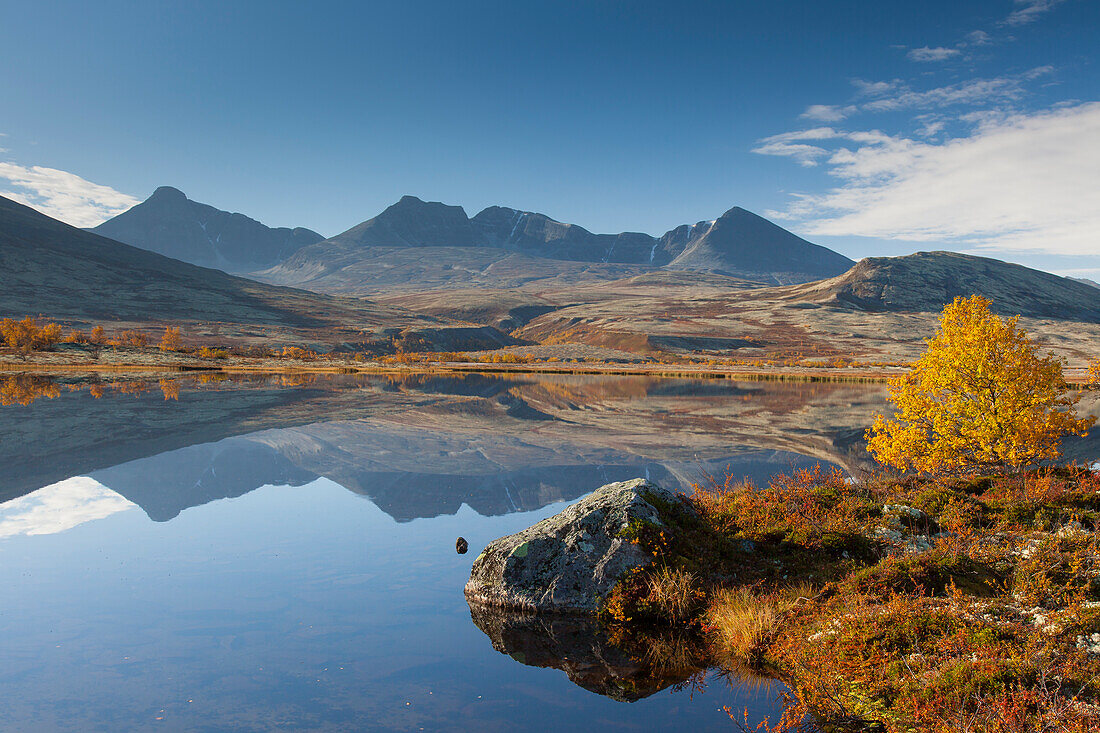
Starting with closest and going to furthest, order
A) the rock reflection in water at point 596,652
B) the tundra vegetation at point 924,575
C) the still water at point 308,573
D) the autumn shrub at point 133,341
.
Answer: the tundra vegetation at point 924,575 → the still water at point 308,573 → the rock reflection in water at point 596,652 → the autumn shrub at point 133,341

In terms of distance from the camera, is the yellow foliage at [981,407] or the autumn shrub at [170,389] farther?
the autumn shrub at [170,389]

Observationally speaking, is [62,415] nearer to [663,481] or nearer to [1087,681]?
[663,481]

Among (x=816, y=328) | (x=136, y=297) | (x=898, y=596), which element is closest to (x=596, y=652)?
(x=898, y=596)

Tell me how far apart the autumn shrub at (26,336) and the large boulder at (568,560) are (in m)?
91.8

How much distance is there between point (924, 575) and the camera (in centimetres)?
920

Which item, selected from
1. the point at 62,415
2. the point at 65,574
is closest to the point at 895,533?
the point at 65,574

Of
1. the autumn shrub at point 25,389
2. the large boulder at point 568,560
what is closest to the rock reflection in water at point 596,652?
the large boulder at point 568,560

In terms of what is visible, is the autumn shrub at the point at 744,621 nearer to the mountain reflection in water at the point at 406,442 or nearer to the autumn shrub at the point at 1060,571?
the autumn shrub at the point at 1060,571

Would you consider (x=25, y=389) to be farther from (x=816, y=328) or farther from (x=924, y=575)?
(x=816, y=328)

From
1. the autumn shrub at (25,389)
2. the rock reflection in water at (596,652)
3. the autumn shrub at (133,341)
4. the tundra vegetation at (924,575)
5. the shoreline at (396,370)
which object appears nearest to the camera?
the tundra vegetation at (924,575)

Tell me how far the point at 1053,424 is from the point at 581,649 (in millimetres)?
13741

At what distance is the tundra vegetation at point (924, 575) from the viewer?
6.50 meters

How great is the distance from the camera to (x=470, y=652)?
8992 mm

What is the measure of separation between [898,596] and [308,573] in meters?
10.3
